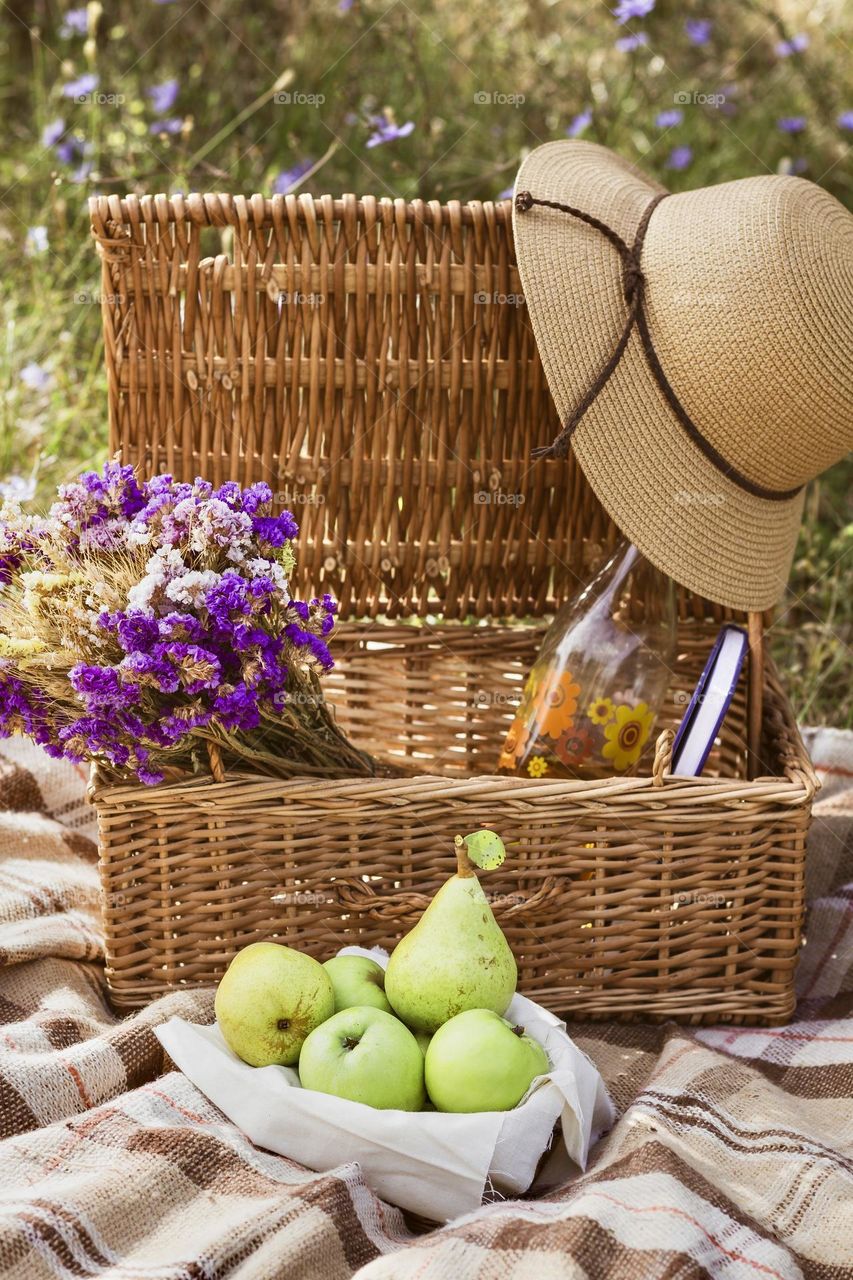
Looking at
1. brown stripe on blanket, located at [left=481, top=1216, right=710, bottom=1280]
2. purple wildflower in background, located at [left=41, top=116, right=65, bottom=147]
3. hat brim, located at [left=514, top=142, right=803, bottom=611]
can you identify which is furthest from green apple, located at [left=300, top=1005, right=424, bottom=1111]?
purple wildflower in background, located at [left=41, top=116, right=65, bottom=147]

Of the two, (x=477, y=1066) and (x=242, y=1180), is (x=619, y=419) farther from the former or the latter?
(x=242, y=1180)

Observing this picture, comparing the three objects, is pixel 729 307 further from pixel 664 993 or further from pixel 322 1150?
pixel 322 1150

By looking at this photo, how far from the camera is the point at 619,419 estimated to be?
1.50 metres

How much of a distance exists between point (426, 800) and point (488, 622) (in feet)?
2.27

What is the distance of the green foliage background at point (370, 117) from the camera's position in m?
2.46

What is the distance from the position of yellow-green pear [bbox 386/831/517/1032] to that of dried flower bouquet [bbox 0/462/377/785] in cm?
28

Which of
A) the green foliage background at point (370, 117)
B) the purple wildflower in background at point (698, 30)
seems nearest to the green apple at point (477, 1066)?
the green foliage background at point (370, 117)

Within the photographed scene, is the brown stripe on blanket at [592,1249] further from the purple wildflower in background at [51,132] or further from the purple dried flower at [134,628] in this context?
the purple wildflower in background at [51,132]

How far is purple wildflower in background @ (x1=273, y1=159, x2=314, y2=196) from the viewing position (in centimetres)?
250

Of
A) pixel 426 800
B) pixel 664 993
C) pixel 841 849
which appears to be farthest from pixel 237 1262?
pixel 841 849

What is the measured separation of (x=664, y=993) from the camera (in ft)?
4.83

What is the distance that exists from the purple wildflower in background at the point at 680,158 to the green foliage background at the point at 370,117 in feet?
0.06

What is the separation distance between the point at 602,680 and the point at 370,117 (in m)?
1.32

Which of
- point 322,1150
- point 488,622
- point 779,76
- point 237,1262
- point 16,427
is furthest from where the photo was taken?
point 779,76
